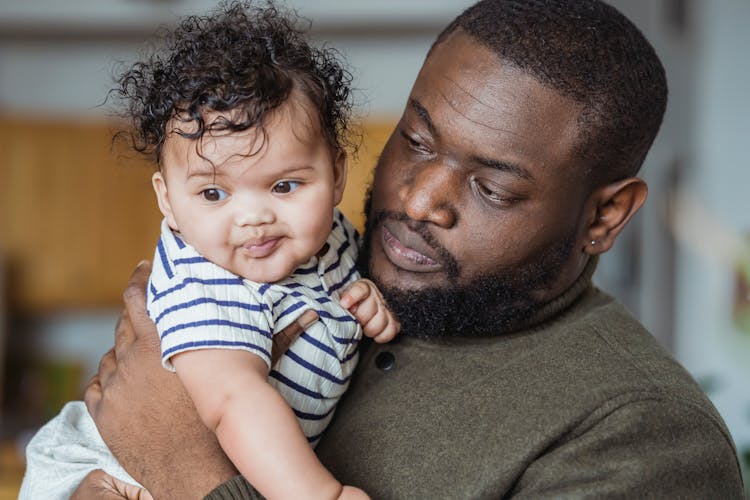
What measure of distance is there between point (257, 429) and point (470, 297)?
0.49 metres

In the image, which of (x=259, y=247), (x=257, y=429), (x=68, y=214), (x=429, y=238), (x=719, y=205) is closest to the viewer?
(x=257, y=429)

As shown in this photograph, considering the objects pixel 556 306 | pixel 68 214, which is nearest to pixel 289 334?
pixel 556 306

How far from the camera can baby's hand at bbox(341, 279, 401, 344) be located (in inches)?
57.7

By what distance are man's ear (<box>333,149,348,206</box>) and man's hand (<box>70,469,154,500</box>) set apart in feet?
1.75

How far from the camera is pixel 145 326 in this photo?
1506 millimetres

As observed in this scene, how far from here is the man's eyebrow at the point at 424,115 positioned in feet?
4.99

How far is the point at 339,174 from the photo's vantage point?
1.38 metres

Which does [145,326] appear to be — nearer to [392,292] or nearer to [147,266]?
[147,266]

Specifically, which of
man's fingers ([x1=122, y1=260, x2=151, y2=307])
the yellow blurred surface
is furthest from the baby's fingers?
the yellow blurred surface

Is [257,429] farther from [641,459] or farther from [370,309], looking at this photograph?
[641,459]

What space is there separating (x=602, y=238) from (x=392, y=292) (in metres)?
0.42

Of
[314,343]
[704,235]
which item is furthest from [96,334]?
[314,343]

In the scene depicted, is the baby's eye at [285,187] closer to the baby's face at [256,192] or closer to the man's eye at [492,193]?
the baby's face at [256,192]

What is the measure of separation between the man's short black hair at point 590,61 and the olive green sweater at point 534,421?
0.29 metres
